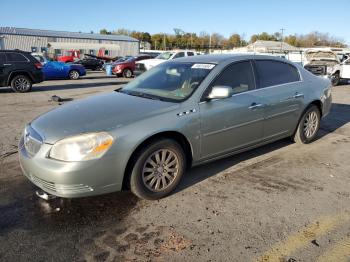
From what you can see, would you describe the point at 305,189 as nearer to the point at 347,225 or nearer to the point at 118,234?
the point at 347,225

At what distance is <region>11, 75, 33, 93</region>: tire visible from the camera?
1334 cm

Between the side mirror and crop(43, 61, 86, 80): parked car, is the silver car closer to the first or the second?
the side mirror

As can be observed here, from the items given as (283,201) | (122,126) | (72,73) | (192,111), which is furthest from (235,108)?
(72,73)

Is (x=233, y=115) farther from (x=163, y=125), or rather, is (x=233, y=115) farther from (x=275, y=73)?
(x=275, y=73)

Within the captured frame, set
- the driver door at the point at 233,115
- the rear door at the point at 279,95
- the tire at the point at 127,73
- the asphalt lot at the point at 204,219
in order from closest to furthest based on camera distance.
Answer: the asphalt lot at the point at 204,219 → the driver door at the point at 233,115 → the rear door at the point at 279,95 → the tire at the point at 127,73

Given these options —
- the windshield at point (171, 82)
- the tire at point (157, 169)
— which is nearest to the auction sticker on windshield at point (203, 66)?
the windshield at point (171, 82)

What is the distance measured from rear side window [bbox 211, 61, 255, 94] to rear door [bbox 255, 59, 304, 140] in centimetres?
18

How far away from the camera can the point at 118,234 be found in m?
3.19

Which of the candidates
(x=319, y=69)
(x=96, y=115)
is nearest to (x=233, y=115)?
(x=96, y=115)

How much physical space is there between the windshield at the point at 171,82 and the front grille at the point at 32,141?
1.41 meters

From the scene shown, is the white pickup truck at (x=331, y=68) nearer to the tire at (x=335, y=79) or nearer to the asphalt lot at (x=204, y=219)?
the tire at (x=335, y=79)

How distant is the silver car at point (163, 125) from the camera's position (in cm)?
336

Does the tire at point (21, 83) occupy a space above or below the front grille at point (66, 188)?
above

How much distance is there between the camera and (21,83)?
13.5m
